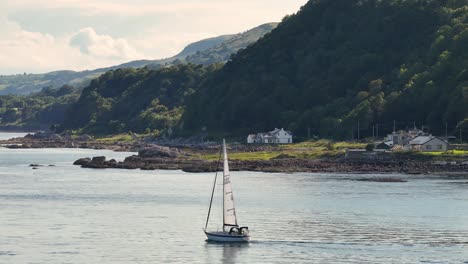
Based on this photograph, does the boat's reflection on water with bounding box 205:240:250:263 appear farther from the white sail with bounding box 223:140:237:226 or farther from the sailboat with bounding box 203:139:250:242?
the white sail with bounding box 223:140:237:226

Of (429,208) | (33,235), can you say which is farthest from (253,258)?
(429,208)

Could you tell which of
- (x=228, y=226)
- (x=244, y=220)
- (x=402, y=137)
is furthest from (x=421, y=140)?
(x=228, y=226)

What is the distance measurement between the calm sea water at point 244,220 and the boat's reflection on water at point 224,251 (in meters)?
0.08

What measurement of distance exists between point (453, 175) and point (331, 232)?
218ft

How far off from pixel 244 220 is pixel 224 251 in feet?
57.2

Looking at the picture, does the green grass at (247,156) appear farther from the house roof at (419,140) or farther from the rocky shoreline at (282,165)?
the house roof at (419,140)

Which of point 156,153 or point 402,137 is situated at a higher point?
point 402,137

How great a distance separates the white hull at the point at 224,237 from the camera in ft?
254

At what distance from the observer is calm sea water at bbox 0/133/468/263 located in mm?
73000

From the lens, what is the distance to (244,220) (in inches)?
3637

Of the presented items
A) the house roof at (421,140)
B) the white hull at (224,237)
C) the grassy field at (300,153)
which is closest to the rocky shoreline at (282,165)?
the grassy field at (300,153)

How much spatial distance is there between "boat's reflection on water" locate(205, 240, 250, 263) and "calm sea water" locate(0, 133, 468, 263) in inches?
3.1

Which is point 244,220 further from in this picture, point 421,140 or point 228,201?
point 421,140

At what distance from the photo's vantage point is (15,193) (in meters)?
121
